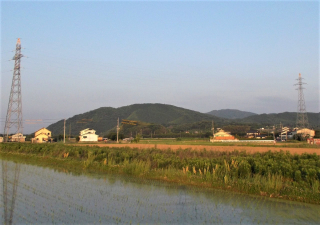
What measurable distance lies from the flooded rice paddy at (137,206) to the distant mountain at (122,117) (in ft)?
357

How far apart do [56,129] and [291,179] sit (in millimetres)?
128469

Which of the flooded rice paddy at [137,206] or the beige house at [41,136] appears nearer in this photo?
the flooded rice paddy at [137,206]

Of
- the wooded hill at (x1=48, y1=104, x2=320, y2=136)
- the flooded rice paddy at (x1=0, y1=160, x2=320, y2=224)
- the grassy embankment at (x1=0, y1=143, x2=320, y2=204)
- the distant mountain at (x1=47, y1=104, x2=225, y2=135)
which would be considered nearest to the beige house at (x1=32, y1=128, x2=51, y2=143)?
the wooded hill at (x1=48, y1=104, x2=320, y2=136)

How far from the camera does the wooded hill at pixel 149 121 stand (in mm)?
119981

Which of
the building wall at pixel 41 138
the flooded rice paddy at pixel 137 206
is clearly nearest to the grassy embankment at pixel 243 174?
the flooded rice paddy at pixel 137 206

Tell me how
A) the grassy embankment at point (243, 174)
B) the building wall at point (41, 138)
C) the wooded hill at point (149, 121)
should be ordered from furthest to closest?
1. the wooded hill at point (149, 121)
2. the building wall at point (41, 138)
3. the grassy embankment at point (243, 174)

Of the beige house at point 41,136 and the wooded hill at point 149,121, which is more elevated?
the wooded hill at point 149,121

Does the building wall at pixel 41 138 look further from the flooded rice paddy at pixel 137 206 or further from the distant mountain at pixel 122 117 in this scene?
the distant mountain at pixel 122 117

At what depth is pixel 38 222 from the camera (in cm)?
714

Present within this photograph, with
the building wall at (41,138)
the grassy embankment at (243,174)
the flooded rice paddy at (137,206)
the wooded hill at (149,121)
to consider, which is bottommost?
the flooded rice paddy at (137,206)

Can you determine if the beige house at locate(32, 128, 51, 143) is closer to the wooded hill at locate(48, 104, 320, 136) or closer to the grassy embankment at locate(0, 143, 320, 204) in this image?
the wooded hill at locate(48, 104, 320, 136)

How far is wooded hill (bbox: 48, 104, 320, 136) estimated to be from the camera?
120m

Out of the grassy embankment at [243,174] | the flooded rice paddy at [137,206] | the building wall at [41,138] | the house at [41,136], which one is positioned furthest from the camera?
the house at [41,136]

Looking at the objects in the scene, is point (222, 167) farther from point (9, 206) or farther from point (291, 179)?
point (9, 206)
